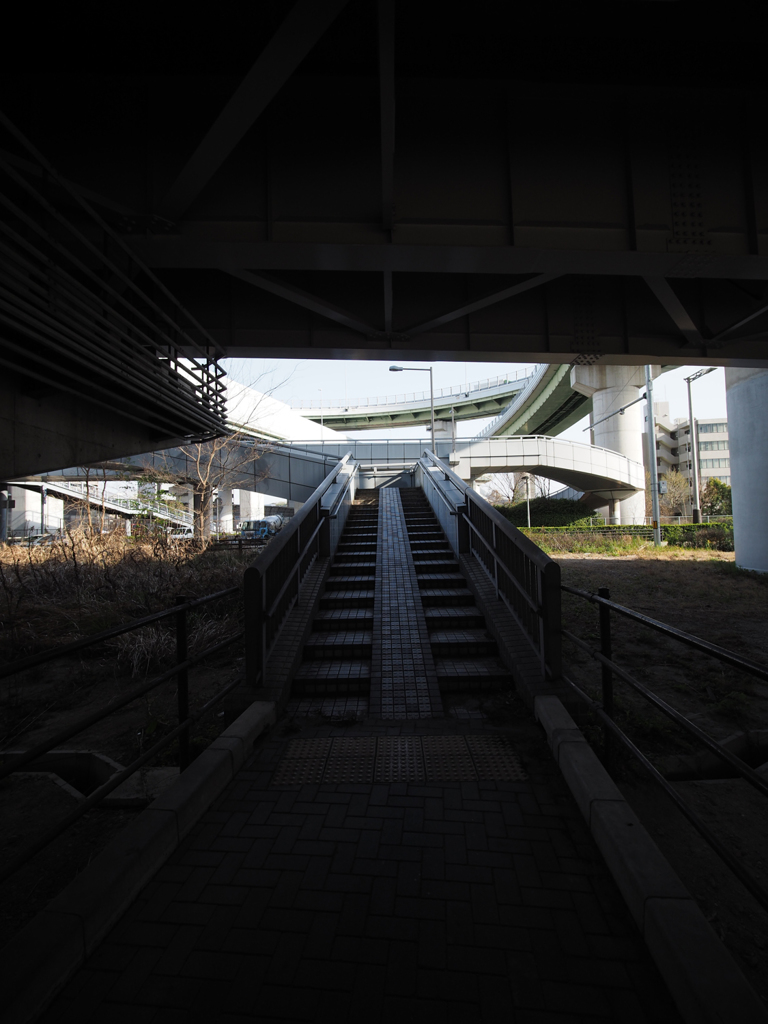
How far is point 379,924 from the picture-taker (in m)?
2.21

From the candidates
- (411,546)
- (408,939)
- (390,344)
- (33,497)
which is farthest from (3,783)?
(33,497)

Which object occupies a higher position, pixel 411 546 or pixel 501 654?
pixel 411 546

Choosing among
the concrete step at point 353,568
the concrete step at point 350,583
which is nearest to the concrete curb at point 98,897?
the concrete step at point 350,583

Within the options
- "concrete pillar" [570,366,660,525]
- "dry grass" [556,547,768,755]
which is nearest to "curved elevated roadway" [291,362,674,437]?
"concrete pillar" [570,366,660,525]

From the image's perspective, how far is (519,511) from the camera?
35000 mm

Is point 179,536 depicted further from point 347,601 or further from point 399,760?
point 399,760

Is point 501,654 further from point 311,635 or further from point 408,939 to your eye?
point 408,939

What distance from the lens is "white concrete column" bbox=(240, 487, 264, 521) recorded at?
6106 centimetres

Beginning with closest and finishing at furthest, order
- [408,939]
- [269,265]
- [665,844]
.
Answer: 1. [408,939]
2. [665,844]
3. [269,265]

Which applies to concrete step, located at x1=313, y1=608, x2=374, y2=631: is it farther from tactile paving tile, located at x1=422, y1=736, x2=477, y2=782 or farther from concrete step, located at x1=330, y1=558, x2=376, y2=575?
tactile paving tile, located at x1=422, y1=736, x2=477, y2=782

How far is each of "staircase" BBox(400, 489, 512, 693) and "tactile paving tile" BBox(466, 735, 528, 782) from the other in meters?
1.03

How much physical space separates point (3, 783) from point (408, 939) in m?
3.53

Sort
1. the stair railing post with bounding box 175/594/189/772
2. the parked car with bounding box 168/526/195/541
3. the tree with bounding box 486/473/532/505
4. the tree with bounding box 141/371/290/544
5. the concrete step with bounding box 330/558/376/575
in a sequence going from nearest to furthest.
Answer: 1. the stair railing post with bounding box 175/594/189/772
2. the concrete step with bounding box 330/558/376/575
3. the parked car with bounding box 168/526/195/541
4. the tree with bounding box 141/371/290/544
5. the tree with bounding box 486/473/532/505

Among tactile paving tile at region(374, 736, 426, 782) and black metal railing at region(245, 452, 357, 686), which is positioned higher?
black metal railing at region(245, 452, 357, 686)
